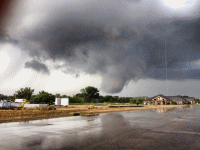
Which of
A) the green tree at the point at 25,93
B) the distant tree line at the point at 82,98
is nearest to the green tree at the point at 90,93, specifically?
the distant tree line at the point at 82,98

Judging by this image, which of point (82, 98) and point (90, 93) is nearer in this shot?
point (82, 98)

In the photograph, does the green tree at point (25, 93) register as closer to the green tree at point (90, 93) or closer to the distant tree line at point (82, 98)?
the distant tree line at point (82, 98)

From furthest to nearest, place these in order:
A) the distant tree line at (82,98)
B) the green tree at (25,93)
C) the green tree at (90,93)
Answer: the green tree at (90,93) < the green tree at (25,93) < the distant tree line at (82,98)

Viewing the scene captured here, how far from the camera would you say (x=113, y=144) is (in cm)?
759

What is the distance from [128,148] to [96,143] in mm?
1572

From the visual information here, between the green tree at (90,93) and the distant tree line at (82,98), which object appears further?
the green tree at (90,93)

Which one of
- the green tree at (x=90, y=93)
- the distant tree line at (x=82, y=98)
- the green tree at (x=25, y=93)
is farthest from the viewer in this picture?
the green tree at (x=90, y=93)

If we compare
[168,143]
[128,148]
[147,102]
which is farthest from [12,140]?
[147,102]

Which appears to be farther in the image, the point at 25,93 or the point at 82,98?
the point at 25,93

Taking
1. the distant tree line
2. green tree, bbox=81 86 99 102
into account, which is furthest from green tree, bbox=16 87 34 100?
green tree, bbox=81 86 99 102

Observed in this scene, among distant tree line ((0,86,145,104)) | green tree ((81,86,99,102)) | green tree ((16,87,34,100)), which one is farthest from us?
green tree ((81,86,99,102))

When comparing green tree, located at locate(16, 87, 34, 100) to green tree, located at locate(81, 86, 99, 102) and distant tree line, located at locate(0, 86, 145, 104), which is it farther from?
green tree, located at locate(81, 86, 99, 102)

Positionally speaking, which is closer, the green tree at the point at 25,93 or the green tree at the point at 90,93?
the green tree at the point at 25,93

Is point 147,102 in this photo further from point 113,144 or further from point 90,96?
point 113,144
